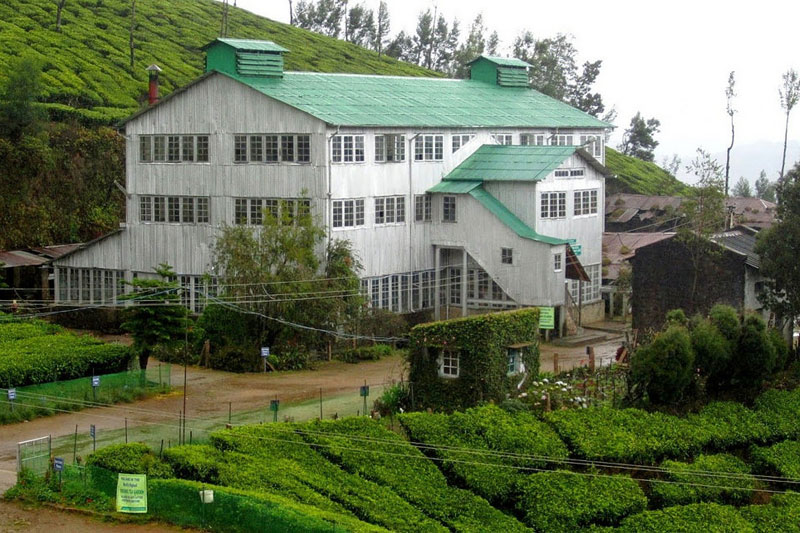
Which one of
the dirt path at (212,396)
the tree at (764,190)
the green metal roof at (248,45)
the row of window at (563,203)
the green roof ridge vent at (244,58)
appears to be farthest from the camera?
the tree at (764,190)

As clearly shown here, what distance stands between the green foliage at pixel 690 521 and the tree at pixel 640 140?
8756cm

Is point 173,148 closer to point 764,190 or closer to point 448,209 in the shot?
point 448,209

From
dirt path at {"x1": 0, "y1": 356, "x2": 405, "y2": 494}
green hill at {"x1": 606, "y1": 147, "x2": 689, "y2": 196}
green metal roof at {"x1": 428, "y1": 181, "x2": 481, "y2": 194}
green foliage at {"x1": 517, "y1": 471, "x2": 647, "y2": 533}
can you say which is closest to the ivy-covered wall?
dirt path at {"x1": 0, "y1": 356, "x2": 405, "y2": 494}

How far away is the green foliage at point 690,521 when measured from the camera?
31109 millimetres

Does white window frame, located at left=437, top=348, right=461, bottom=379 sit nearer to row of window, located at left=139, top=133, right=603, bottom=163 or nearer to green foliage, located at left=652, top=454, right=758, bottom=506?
green foliage, located at left=652, top=454, right=758, bottom=506

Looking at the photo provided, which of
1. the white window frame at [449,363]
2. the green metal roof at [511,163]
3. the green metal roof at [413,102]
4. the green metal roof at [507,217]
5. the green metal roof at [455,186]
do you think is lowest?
the white window frame at [449,363]

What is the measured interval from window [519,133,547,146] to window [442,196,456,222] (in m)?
6.86

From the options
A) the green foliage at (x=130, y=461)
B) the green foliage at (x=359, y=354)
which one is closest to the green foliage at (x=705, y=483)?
the green foliage at (x=130, y=461)

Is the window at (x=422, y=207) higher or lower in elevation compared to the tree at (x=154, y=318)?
higher

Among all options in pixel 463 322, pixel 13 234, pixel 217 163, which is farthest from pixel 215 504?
pixel 13 234

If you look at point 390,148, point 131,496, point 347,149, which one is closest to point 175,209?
point 347,149

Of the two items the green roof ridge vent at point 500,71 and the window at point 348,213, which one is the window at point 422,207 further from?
the green roof ridge vent at point 500,71

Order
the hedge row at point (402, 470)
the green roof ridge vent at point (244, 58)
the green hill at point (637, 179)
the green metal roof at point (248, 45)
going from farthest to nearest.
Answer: the green hill at point (637, 179)
the green roof ridge vent at point (244, 58)
the green metal roof at point (248, 45)
the hedge row at point (402, 470)

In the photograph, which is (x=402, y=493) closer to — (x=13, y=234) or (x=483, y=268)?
(x=483, y=268)
